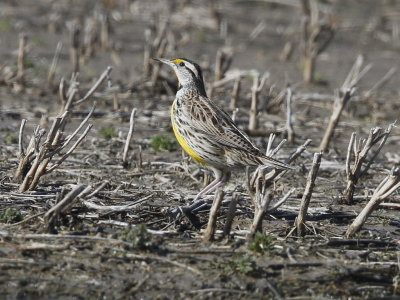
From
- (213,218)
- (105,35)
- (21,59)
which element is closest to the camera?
(213,218)

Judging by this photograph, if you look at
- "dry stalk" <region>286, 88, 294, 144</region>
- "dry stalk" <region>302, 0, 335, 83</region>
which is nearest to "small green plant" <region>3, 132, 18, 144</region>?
"dry stalk" <region>286, 88, 294, 144</region>

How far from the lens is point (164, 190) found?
9750 millimetres

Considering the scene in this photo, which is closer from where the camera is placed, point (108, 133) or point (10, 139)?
point (10, 139)

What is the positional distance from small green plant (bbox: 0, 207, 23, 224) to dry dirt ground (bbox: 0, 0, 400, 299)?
1 centimetres

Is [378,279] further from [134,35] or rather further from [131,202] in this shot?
[134,35]

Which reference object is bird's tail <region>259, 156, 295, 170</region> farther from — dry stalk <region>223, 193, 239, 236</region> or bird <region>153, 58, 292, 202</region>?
dry stalk <region>223, 193, 239, 236</region>

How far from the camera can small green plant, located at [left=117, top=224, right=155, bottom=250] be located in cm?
781

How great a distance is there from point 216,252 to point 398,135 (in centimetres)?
635

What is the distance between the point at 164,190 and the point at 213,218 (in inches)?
70.9

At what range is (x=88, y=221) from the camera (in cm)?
846

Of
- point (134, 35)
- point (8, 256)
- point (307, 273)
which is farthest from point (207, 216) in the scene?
point (134, 35)

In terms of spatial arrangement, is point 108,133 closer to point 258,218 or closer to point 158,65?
point 158,65

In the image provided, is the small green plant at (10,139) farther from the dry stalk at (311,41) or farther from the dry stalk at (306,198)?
the dry stalk at (311,41)

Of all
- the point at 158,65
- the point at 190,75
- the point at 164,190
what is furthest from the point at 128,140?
the point at 158,65
